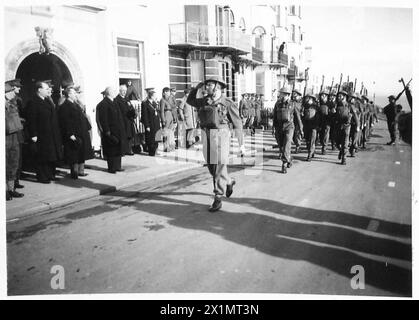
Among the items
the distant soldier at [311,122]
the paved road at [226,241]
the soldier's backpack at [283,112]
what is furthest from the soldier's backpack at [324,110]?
the paved road at [226,241]

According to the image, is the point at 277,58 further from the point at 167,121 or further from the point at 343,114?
the point at 343,114

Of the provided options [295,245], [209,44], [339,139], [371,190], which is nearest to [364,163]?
[339,139]

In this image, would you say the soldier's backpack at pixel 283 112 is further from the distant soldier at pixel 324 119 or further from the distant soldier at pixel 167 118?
the distant soldier at pixel 167 118

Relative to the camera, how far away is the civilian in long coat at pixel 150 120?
11.2 metres

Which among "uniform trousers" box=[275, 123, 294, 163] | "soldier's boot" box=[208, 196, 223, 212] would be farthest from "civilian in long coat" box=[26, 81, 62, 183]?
"uniform trousers" box=[275, 123, 294, 163]

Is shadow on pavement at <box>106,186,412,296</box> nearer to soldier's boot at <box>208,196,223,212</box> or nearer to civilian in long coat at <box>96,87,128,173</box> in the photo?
soldier's boot at <box>208,196,223,212</box>

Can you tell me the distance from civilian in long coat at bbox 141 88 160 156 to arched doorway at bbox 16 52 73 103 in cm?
234

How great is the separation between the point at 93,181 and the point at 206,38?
46.0 feet

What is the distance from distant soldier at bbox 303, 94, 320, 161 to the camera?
11.0m

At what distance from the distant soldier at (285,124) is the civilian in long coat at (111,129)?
408cm

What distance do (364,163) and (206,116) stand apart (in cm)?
629

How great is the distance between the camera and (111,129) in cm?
880

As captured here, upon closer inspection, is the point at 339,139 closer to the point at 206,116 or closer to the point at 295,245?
the point at 206,116

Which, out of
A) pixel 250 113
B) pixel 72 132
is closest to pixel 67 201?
pixel 72 132
